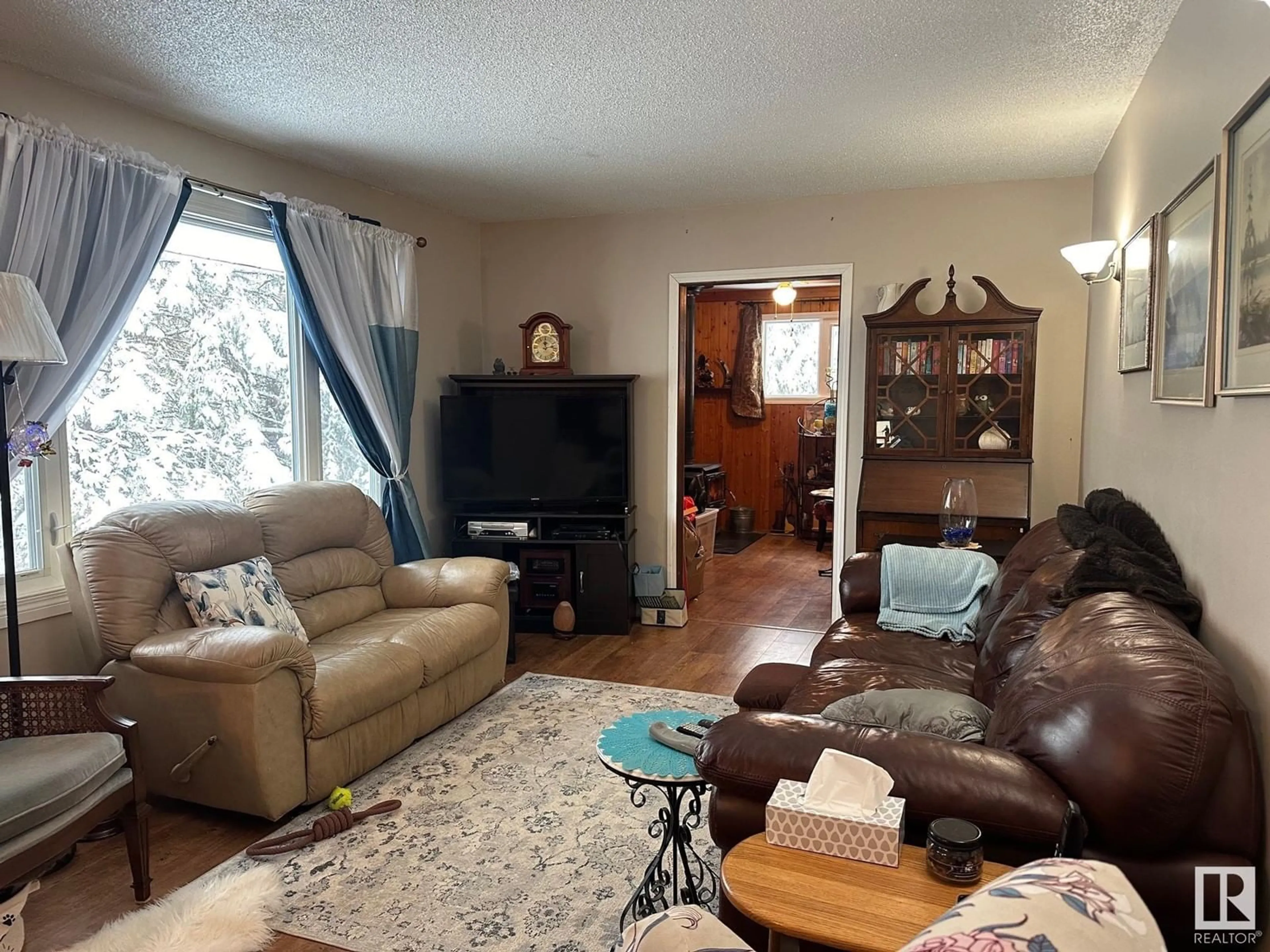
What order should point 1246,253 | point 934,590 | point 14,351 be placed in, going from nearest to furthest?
point 1246,253 → point 14,351 → point 934,590

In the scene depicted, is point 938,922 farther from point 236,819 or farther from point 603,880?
point 236,819

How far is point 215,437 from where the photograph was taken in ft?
12.3

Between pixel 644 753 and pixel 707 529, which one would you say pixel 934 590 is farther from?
pixel 707 529

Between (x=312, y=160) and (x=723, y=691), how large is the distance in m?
3.27

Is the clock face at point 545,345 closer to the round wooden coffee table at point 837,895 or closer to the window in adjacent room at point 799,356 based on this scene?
the window in adjacent room at point 799,356

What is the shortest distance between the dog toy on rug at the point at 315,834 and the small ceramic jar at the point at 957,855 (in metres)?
1.98

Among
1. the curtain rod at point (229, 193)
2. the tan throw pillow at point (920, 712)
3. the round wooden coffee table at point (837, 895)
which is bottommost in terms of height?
the round wooden coffee table at point (837, 895)

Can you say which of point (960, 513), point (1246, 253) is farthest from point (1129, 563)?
point (960, 513)

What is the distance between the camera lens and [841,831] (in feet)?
4.81

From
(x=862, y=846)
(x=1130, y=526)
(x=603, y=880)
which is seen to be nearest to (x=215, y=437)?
(x=603, y=880)

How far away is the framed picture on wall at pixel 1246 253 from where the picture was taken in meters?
1.60

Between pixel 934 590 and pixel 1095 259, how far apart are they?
1.56 meters

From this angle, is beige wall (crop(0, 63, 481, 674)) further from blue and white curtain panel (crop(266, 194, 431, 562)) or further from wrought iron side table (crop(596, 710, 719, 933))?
wrought iron side table (crop(596, 710, 719, 933))

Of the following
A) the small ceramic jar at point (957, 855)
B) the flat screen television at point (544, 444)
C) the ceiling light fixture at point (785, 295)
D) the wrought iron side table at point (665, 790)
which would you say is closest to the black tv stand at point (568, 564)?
the flat screen television at point (544, 444)
